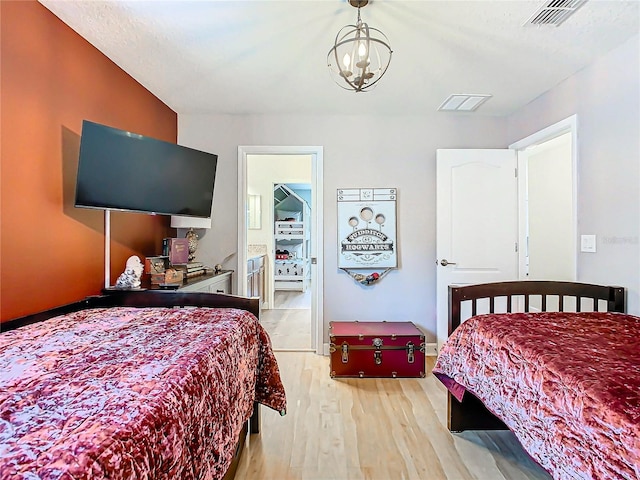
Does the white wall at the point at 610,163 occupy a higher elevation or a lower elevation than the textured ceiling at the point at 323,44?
lower

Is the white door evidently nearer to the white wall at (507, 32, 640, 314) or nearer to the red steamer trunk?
the red steamer trunk

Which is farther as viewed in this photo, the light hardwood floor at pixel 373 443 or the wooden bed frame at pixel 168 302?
the wooden bed frame at pixel 168 302

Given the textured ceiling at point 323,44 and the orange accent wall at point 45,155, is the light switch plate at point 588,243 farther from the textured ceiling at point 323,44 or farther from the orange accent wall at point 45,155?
the orange accent wall at point 45,155

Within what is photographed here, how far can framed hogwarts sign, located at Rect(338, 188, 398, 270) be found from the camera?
3.62 meters

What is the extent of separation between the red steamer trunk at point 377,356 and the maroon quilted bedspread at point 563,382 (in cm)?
103

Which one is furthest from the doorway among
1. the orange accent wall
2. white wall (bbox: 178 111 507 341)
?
the orange accent wall

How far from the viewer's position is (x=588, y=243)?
8.18ft

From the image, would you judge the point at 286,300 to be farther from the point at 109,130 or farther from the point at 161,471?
the point at 161,471

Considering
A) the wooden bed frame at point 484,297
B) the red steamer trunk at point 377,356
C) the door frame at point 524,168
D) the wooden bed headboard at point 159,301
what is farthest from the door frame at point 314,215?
the door frame at point 524,168

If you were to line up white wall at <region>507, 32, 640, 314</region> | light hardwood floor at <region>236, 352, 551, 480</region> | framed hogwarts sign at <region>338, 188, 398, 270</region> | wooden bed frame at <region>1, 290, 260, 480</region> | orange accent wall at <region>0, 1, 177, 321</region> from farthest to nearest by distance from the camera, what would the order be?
framed hogwarts sign at <region>338, 188, 398, 270</region> → white wall at <region>507, 32, 640, 314</region> → wooden bed frame at <region>1, 290, 260, 480</region> → light hardwood floor at <region>236, 352, 551, 480</region> → orange accent wall at <region>0, 1, 177, 321</region>

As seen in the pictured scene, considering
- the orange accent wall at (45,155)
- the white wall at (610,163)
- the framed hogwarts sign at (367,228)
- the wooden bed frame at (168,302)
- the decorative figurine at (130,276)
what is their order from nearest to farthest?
1. the orange accent wall at (45,155)
2. the wooden bed frame at (168,302)
3. the white wall at (610,163)
4. the decorative figurine at (130,276)
5. the framed hogwarts sign at (367,228)

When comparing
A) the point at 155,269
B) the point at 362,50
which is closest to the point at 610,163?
the point at 362,50

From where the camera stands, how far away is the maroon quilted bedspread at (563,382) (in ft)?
3.16

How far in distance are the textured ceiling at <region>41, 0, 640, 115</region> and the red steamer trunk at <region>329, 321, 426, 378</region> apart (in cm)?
207
